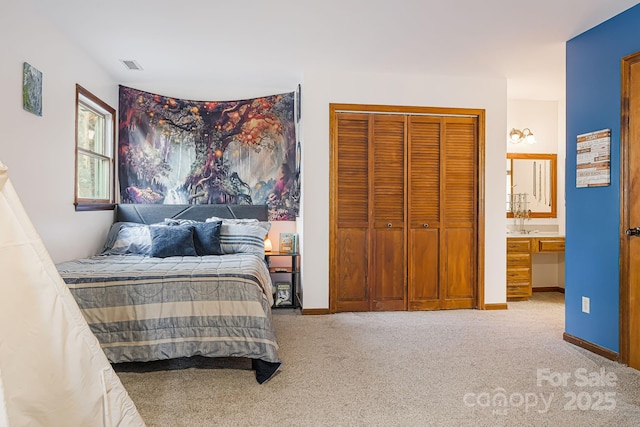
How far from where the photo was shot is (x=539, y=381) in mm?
2709

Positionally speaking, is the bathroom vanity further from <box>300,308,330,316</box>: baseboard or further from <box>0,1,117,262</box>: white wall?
<box>0,1,117,262</box>: white wall

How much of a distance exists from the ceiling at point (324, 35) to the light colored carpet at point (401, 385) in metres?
2.43

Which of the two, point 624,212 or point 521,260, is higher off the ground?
point 624,212

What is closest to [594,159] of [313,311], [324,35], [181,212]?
[324,35]

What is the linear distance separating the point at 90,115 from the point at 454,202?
3.77 metres

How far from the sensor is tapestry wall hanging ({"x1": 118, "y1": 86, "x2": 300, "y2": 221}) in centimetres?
486

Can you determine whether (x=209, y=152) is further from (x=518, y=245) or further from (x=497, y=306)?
(x=518, y=245)

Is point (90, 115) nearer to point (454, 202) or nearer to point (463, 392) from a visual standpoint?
point (454, 202)

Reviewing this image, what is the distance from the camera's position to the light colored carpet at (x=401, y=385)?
7.41 feet

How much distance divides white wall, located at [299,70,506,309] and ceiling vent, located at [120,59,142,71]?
1608 millimetres

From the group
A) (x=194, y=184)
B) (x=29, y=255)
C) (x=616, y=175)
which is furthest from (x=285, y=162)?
(x=29, y=255)

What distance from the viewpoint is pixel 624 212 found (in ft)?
10.1

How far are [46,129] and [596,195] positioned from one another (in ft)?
13.6

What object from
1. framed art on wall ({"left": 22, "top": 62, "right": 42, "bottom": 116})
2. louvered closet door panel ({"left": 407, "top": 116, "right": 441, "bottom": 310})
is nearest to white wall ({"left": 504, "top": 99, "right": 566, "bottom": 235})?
louvered closet door panel ({"left": 407, "top": 116, "right": 441, "bottom": 310})
